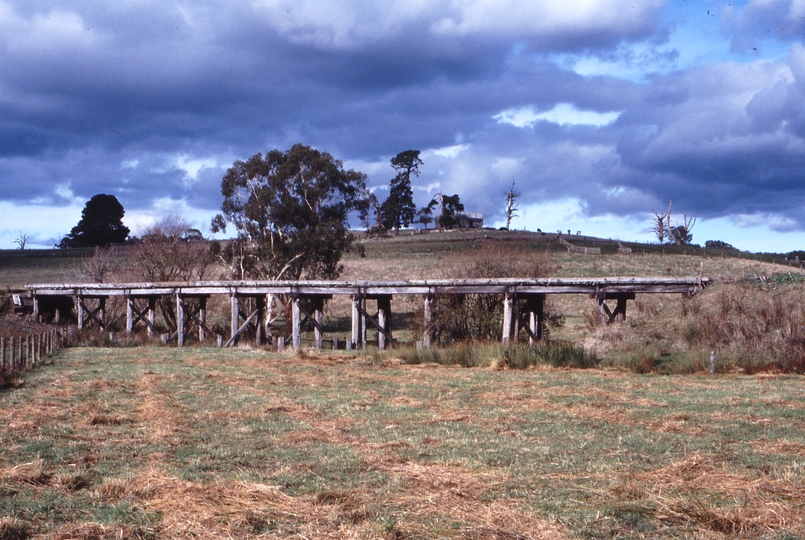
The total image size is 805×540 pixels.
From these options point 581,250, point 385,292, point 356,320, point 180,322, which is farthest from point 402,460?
point 581,250

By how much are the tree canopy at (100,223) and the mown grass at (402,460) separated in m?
77.3

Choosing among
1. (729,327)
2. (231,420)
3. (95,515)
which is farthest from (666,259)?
(95,515)

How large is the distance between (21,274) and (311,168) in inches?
1339

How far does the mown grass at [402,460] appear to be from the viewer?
6215 millimetres

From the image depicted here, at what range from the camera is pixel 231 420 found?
1164 cm

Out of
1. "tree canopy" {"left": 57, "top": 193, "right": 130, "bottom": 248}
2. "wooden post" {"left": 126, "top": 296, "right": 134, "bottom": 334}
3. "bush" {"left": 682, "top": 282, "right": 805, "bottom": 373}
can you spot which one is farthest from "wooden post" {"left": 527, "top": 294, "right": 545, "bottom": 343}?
"tree canopy" {"left": 57, "top": 193, "right": 130, "bottom": 248}

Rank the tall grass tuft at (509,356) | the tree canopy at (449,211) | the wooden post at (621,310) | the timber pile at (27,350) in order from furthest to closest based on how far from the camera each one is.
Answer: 1. the tree canopy at (449,211)
2. the wooden post at (621,310)
3. the tall grass tuft at (509,356)
4. the timber pile at (27,350)

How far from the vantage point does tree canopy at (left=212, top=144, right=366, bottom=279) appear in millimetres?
46562

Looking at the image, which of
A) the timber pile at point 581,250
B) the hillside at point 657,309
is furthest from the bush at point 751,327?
the timber pile at point 581,250

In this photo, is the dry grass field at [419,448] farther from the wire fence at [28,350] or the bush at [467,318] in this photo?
the bush at [467,318]

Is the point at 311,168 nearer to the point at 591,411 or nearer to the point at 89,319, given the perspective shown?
the point at 89,319

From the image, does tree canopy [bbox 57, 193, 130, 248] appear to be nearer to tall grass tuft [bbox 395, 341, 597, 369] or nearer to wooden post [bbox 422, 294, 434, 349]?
wooden post [bbox 422, 294, 434, 349]

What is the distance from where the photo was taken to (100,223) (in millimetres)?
89062

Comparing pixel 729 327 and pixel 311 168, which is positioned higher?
pixel 311 168
